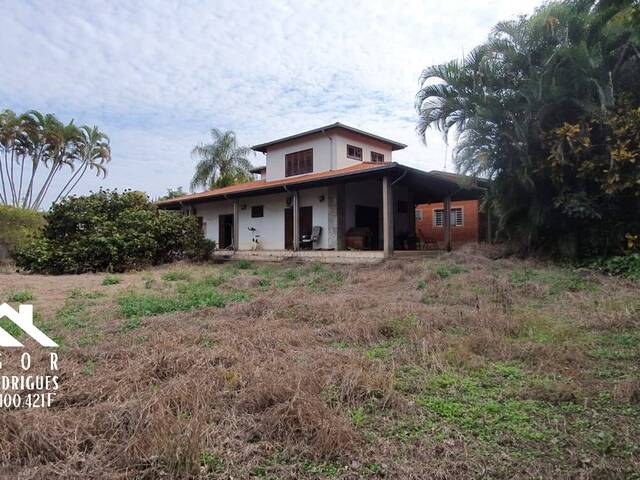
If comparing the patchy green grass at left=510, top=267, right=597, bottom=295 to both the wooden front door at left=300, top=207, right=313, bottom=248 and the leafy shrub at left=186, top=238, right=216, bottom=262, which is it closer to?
the wooden front door at left=300, top=207, right=313, bottom=248

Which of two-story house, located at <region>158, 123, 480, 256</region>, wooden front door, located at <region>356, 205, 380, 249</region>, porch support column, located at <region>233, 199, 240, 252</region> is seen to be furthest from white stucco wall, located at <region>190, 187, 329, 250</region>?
wooden front door, located at <region>356, 205, 380, 249</region>

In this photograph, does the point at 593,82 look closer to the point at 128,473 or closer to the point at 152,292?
the point at 152,292

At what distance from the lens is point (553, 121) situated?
429 inches

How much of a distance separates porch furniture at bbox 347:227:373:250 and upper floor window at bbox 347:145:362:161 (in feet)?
12.4

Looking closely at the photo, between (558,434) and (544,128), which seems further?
(544,128)

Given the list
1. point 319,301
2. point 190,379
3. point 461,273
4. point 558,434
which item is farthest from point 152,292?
point 558,434

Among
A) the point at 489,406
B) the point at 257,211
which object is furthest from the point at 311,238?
the point at 489,406

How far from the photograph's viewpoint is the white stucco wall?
54.4ft

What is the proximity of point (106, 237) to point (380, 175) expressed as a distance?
361 inches

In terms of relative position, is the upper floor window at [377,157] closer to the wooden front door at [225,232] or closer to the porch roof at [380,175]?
the porch roof at [380,175]

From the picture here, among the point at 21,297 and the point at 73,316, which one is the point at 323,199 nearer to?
the point at 21,297

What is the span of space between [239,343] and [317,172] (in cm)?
1428

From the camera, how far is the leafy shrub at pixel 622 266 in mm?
9314

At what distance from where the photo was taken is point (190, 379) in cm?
338
